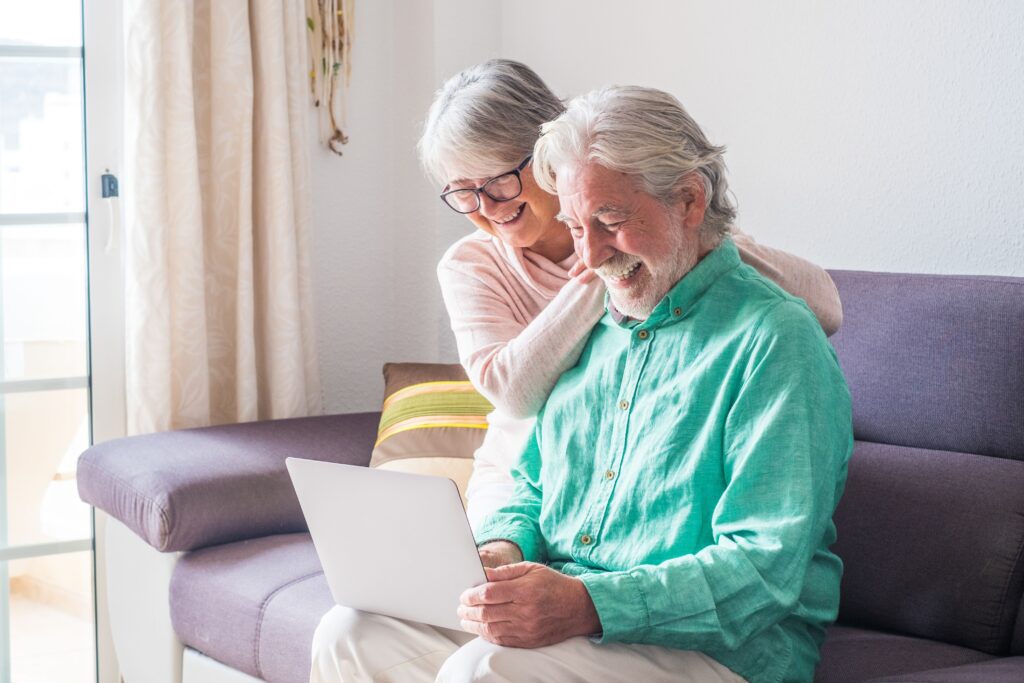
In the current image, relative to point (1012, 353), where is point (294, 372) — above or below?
below

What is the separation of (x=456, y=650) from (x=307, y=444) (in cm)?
116

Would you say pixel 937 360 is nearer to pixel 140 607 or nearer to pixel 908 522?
pixel 908 522

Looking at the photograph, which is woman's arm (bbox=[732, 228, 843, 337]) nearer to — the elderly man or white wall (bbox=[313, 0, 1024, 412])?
the elderly man

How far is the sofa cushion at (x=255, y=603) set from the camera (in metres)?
2.02

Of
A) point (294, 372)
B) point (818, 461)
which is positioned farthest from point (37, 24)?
point (818, 461)

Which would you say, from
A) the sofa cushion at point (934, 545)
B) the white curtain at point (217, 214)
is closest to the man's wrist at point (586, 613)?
the sofa cushion at point (934, 545)

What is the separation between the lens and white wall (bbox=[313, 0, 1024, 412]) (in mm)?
2043

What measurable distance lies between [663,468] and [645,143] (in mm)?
411

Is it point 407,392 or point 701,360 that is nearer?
point 701,360

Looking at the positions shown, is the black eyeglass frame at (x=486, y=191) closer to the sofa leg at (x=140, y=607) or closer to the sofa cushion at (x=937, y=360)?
the sofa cushion at (x=937, y=360)

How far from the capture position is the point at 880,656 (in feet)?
5.43

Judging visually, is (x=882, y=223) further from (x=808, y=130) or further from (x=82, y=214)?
(x=82, y=214)

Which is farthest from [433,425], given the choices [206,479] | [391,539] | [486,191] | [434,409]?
[391,539]

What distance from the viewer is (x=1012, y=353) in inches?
68.2
